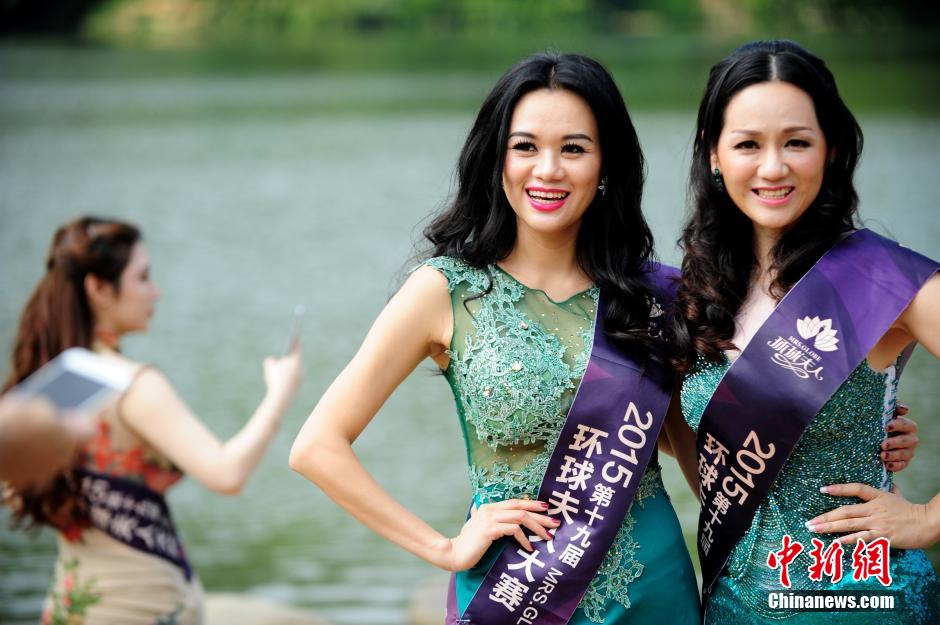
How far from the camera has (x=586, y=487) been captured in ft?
8.84

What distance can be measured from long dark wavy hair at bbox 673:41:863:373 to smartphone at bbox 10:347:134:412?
1469 millimetres

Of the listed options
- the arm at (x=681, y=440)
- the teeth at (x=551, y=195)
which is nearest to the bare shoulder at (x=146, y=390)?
the teeth at (x=551, y=195)

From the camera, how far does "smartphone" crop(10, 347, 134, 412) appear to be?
1464 millimetres

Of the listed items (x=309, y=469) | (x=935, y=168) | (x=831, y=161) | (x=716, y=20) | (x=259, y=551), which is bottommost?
(x=259, y=551)

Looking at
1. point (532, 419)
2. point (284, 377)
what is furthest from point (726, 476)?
point (284, 377)

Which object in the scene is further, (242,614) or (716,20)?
(716,20)

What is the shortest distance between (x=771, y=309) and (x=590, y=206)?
1.50ft

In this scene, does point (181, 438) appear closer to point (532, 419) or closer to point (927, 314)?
point (532, 419)

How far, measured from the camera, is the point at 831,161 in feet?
8.73

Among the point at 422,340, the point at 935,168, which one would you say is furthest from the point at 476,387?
the point at 935,168

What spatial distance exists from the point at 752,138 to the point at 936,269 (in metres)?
0.46

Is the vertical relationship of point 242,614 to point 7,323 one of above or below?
below

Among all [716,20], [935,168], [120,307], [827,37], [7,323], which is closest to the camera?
[120,307]

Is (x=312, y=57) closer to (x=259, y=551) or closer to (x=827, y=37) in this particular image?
(x=827, y=37)
